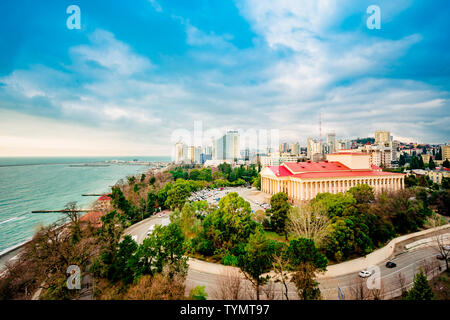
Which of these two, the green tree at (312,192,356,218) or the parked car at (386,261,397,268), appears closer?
the parked car at (386,261,397,268)

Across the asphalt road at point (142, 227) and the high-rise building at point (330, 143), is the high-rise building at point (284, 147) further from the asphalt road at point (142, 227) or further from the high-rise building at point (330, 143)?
the asphalt road at point (142, 227)

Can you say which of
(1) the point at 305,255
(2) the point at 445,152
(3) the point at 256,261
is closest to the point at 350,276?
(1) the point at 305,255

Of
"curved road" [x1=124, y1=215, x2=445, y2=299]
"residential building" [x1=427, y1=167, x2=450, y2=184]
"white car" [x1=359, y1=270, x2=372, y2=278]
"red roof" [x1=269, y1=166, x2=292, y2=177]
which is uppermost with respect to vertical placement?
"red roof" [x1=269, y1=166, x2=292, y2=177]

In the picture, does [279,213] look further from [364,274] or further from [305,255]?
[305,255]

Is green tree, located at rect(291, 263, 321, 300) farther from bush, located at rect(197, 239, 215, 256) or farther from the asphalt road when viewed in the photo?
the asphalt road

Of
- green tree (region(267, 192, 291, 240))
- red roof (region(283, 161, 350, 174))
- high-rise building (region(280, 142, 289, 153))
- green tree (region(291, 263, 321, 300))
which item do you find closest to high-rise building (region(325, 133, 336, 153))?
high-rise building (region(280, 142, 289, 153))
